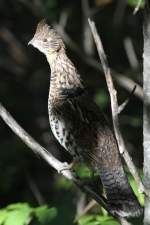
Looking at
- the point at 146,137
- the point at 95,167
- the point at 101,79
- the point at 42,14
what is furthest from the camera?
the point at 101,79

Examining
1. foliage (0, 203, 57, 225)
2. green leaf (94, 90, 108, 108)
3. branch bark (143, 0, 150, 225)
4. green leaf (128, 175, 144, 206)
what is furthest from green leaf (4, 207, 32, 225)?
green leaf (94, 90, 108, 108)

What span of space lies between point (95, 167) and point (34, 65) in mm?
4921

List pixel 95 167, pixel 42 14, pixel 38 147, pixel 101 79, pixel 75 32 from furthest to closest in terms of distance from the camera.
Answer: pixel 75 32, pixel 101 79, pixel 42 14, pixel 95 167, pixel 38 147

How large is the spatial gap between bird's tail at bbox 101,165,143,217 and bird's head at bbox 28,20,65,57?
891mm

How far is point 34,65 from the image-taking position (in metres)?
8.92

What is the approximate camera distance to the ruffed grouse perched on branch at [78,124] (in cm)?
393

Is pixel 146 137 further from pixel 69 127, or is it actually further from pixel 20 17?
pixel 20 17

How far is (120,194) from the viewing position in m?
3.79

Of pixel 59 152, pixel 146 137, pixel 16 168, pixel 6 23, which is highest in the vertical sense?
pixel 146 137

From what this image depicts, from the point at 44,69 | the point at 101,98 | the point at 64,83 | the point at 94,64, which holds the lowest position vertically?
the point at 101,98

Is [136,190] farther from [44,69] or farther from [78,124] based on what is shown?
[44,69]

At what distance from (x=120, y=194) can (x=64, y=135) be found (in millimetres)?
597

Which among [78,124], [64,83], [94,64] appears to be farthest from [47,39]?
[94,64]

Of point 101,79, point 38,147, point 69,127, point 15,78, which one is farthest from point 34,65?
point 38,147
